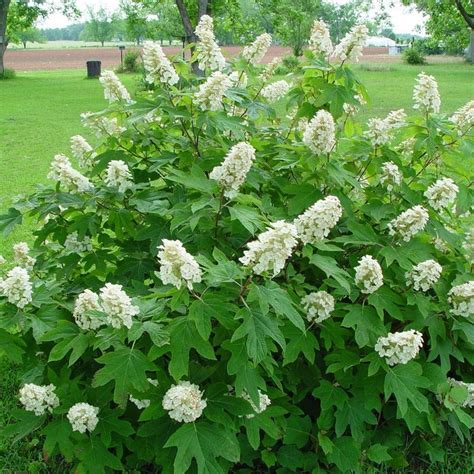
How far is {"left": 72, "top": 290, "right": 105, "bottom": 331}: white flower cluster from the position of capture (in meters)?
2.58

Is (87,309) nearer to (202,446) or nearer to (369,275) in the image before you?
(202,446)

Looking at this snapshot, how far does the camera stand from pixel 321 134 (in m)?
2.83

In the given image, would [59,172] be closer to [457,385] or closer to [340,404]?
[340,404]

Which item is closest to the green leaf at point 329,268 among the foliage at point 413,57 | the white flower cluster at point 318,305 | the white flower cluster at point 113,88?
the white flower cluster at point 318,305

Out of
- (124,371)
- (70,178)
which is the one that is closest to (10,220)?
(70,178)

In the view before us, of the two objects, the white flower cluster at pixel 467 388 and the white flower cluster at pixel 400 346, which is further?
the white flower cluster at pixel 467 388

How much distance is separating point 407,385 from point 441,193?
35.8 inches

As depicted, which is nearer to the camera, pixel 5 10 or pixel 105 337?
pixel 105 337

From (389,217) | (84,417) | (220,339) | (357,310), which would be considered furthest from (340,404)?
(84,417)

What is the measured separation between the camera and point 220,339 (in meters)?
2.62

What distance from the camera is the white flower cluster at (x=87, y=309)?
2.58 metres

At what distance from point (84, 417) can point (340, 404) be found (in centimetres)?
116

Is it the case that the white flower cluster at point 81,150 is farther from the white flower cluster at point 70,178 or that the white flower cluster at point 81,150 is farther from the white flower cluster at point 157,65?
the white flower cluster at point 157,65

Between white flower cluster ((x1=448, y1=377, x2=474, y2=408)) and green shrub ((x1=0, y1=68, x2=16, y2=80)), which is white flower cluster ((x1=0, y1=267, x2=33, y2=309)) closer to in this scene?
white flower cluster ((x1=448, y1=377, x2=474, y2=408))
